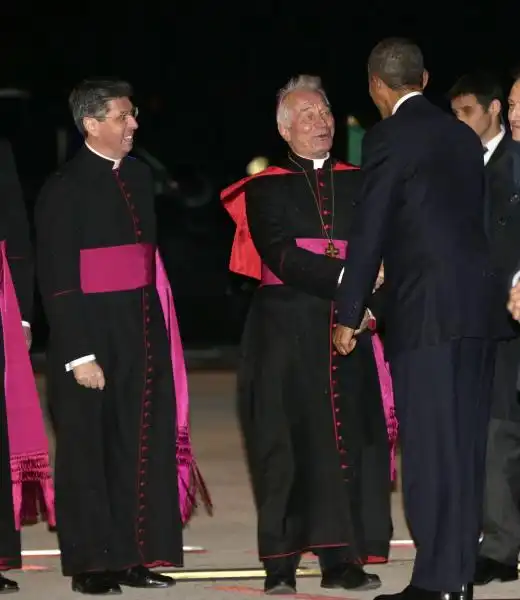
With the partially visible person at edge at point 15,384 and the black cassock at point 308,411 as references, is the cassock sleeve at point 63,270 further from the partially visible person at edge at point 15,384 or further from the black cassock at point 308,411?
the black cassock at point 308,411

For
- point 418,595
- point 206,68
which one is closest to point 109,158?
point 418,595

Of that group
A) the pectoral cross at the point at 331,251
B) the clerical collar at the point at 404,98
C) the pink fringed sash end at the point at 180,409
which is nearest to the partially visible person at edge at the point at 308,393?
the pectoral cross at the point at 331,251

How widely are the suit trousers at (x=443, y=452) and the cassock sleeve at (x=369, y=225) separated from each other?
0.27 meters

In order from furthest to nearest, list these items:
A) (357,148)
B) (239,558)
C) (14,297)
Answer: (357,148), (239,558), (14,297)

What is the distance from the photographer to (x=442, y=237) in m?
6.38

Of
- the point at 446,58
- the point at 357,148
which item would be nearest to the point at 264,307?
the point at 357,148

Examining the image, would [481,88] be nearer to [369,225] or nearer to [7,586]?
[369,225]

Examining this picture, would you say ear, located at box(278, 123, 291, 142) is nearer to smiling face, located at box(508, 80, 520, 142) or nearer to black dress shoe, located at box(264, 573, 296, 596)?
smiling face, located at box(508, 80, 520, 142)

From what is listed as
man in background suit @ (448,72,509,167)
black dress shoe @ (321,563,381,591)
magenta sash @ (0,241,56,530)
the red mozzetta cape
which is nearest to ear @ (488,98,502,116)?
man in background suit @ (448,72,509,167)

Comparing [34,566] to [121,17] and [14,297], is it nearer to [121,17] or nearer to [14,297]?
[14,297]

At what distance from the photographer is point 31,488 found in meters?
7.32

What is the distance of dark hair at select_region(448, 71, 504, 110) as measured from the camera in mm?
7578

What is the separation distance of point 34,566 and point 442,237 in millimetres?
2382

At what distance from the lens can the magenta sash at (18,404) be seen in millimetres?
7184
